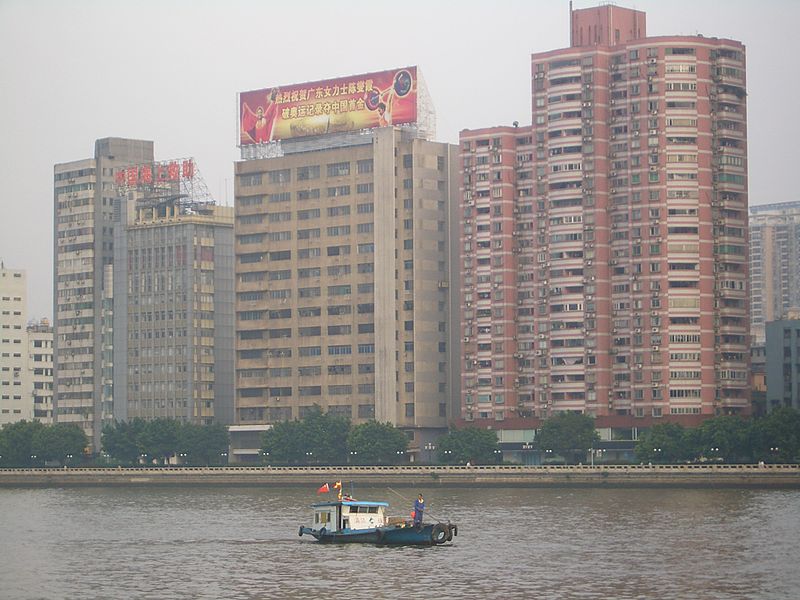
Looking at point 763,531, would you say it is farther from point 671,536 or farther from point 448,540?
point 448,540

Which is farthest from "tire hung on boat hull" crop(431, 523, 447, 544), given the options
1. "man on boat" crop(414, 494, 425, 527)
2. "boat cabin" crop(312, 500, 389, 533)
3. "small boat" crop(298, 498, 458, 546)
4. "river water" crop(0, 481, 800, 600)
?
"boat cabin" crop(312, 500, 389, 533)

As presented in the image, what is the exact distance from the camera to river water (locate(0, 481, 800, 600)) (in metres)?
111

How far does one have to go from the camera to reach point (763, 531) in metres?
150

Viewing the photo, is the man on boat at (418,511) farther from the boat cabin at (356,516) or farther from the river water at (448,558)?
the boat cabin at (356,516)

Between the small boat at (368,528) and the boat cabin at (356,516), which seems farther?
the boat cabin at (356,516)

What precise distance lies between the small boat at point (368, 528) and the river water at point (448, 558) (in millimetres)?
1002

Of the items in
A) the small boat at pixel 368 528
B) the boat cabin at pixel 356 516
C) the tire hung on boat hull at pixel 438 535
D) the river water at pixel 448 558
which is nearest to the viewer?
the river water at pixel 448 558

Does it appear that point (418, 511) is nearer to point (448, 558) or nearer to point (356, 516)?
point (356, 516)

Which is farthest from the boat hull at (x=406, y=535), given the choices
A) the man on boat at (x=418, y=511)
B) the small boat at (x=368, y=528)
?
the man on boat at (x=418, y=511)

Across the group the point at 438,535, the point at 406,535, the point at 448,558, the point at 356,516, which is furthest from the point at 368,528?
the point at 448,558

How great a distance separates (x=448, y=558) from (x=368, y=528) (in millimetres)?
14117

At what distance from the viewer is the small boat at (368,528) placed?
451ft

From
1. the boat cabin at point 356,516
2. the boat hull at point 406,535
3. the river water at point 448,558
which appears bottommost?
the river water at point 448,558

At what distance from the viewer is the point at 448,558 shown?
5079 inches
